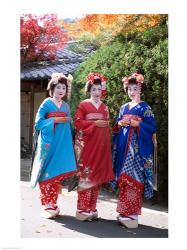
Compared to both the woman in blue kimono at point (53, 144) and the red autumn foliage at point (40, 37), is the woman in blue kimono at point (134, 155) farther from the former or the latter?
the red autumn foliage at point (40, 37)

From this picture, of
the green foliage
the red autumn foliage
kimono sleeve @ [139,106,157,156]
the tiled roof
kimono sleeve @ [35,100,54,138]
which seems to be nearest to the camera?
kimono sleeve @ [139,106,157,156]

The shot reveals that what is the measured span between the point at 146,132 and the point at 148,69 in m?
1.22

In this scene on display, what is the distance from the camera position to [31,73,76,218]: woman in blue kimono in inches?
227

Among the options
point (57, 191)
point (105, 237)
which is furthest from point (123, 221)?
point (57, 191)

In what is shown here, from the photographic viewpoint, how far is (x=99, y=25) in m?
7.43

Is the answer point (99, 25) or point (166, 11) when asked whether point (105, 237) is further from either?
point (99, 25)

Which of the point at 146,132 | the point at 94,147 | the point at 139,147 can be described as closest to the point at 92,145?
the point at 94,147

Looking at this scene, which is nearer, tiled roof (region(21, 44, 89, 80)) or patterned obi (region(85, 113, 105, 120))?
patterned obi (region(85, 113, 105, 120))

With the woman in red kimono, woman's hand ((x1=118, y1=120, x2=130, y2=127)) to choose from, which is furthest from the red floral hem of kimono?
woman's hand ((x1=118, y1=120, x2=130, y2=127))

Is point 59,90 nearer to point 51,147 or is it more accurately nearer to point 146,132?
point 51,147

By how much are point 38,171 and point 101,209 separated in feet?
4.09

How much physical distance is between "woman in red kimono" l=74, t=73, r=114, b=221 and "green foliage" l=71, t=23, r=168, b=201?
938mm

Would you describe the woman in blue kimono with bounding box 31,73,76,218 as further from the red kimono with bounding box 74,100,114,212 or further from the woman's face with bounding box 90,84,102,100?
the woman's face with bounding box 90,84,102,100

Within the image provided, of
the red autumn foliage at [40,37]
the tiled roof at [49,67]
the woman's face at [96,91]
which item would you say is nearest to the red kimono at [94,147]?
the woman's face at [96,91]
